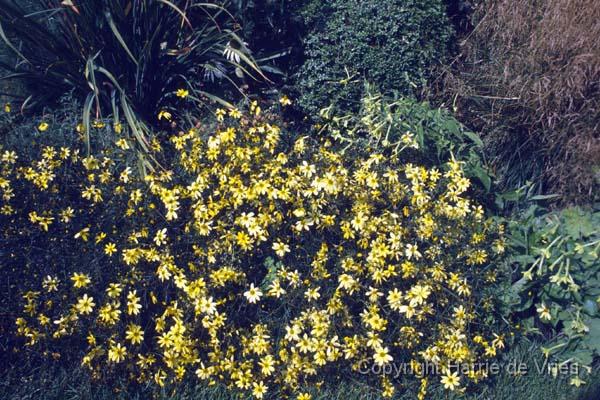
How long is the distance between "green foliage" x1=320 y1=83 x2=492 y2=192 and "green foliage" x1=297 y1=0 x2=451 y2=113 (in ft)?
1.09

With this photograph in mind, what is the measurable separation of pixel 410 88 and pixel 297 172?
1519mm

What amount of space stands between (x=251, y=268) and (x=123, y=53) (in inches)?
81.1

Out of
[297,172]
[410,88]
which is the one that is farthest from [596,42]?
[297,172]

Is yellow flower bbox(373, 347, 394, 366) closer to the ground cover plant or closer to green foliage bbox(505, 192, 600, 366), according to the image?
the ground cover plant

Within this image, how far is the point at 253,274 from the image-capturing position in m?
3.62

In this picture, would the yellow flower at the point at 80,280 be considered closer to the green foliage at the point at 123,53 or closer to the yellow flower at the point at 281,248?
the yellow flower at the point at 281,248

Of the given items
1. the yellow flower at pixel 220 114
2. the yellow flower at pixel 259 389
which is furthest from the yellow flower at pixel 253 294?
the yellow flower at pixel 220 114

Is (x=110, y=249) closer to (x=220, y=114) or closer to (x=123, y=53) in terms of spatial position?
(x=220, y=114)

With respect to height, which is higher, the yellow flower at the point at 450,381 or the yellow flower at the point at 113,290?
the yellow flower at the point at 113,290

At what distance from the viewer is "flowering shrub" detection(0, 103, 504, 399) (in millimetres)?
3289

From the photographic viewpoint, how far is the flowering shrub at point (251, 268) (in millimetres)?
3289

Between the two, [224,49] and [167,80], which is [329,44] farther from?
[167,80]

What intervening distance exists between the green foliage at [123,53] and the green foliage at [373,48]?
21.6 inches

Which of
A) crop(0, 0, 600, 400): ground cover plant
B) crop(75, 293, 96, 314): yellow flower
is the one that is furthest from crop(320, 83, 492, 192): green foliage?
crop(75, 293, 96, 314): yellow flower
